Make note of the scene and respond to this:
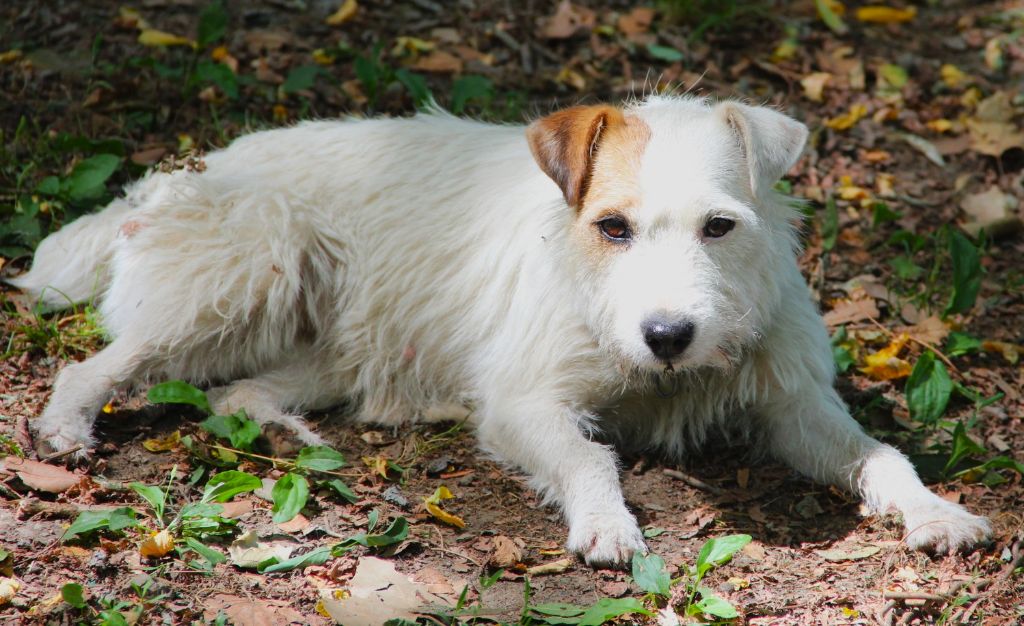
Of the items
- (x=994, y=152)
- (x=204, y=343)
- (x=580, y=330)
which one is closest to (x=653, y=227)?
(x=580, y=330)

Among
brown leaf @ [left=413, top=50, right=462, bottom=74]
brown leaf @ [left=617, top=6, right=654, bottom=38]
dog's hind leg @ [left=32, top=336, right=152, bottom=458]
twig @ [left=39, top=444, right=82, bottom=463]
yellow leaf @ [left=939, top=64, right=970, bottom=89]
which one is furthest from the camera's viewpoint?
brown leaf @ [left=617, top=6, right=654, bottom=38]

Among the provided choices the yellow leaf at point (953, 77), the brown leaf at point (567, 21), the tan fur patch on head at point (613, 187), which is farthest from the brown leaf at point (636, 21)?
the tan fur patch on head at point (613, 187)

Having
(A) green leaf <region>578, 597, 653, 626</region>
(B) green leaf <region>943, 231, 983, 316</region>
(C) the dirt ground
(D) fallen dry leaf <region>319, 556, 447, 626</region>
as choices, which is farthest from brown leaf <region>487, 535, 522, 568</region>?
(B) green leaf <region>943, 231, 983, 316</region>

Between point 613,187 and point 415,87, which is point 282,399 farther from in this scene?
point 415,87

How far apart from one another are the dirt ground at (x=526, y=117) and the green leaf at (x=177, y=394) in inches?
5.4

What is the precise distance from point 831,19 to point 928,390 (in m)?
4.00

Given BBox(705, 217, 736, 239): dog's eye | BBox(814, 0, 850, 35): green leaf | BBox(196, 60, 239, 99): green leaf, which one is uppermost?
BBox(814, 0, 850, 35): green leaf

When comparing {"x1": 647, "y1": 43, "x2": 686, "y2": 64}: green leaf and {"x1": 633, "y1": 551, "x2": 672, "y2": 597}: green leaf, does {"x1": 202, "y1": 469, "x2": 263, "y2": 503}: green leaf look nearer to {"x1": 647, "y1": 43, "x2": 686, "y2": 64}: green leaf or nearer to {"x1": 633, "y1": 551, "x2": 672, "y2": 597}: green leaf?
{"x1": 633, "y1": 551, "x2": 672, "y2": 597}: green leaf

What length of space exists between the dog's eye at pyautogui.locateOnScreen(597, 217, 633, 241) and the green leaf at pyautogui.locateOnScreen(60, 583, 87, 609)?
88.5 inches

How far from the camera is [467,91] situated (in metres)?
6.71

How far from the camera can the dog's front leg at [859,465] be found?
4000mm

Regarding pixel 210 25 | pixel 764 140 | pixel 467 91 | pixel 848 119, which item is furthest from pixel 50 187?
pixel 848 119

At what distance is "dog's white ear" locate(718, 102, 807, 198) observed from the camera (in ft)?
13.7

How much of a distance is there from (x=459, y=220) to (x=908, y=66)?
423cm
